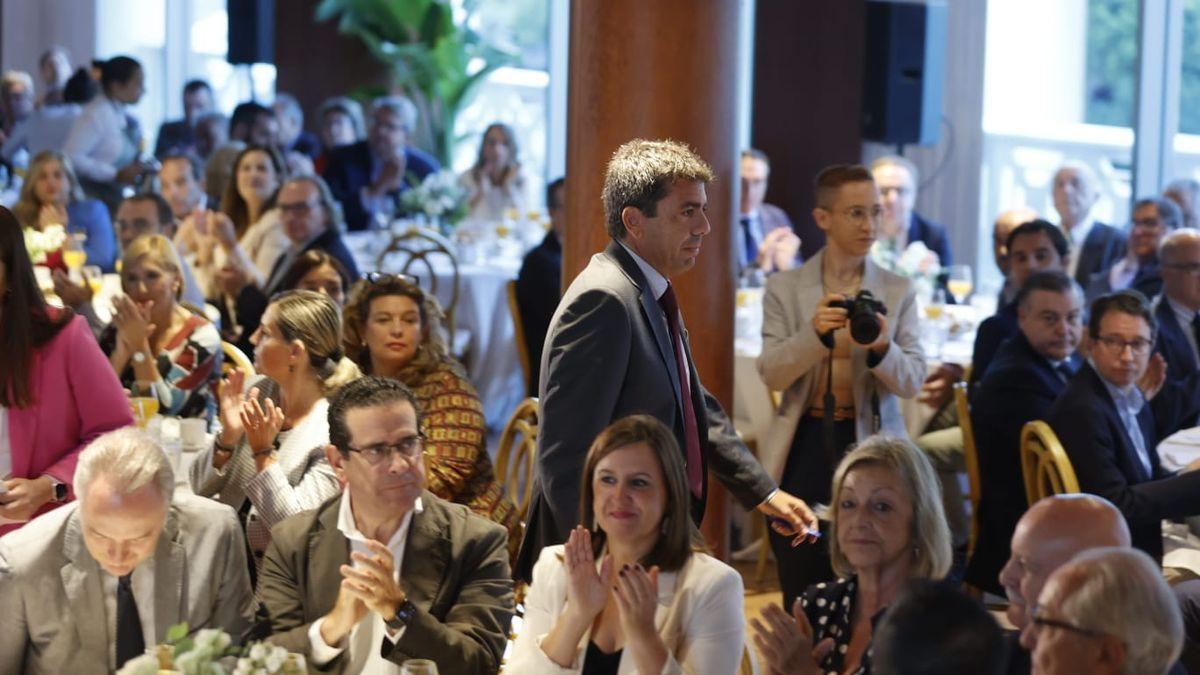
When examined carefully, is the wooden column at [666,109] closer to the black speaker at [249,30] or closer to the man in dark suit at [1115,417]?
the man in dark suit at [1115,417]

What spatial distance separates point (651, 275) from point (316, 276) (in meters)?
2.40

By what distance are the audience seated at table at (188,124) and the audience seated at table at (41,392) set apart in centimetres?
847

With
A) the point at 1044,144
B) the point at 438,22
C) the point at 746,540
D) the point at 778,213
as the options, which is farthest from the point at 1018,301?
the point at 438,22

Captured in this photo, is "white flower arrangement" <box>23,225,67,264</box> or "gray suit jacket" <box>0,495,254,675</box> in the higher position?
"white flower arrangement" <box>23,225,67,264</box>

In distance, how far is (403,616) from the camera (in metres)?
2.71

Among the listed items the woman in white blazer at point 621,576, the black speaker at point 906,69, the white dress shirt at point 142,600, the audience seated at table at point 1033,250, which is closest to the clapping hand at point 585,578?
the woman in white blazer at point 621,576

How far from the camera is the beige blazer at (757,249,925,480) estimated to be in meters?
4.27

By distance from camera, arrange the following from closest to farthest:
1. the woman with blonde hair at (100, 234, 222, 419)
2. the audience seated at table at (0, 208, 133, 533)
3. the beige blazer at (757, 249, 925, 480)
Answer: the audience seated at table at (0, 208, 133, 533) → the beige blazer at (757, 249, 925, 480) → the woman with blonde hair at (100, 234, 222, 419)

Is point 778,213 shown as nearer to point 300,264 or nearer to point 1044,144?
point 1044,144

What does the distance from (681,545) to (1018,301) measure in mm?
2693

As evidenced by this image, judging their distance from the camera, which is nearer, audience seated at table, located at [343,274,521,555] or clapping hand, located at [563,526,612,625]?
clapping hand, located at [563,526,612,625]

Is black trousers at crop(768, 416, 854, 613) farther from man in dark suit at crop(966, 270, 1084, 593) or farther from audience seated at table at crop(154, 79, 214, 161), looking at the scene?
audience seated at table at crop(154, 79, 214, 161)

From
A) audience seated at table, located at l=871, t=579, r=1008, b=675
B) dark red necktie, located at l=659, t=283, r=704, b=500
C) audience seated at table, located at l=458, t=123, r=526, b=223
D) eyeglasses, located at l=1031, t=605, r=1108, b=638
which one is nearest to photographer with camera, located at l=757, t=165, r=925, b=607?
dark red necktie, located at l=659, t=283, r=704, b=500

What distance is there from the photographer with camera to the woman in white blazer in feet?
4.40
